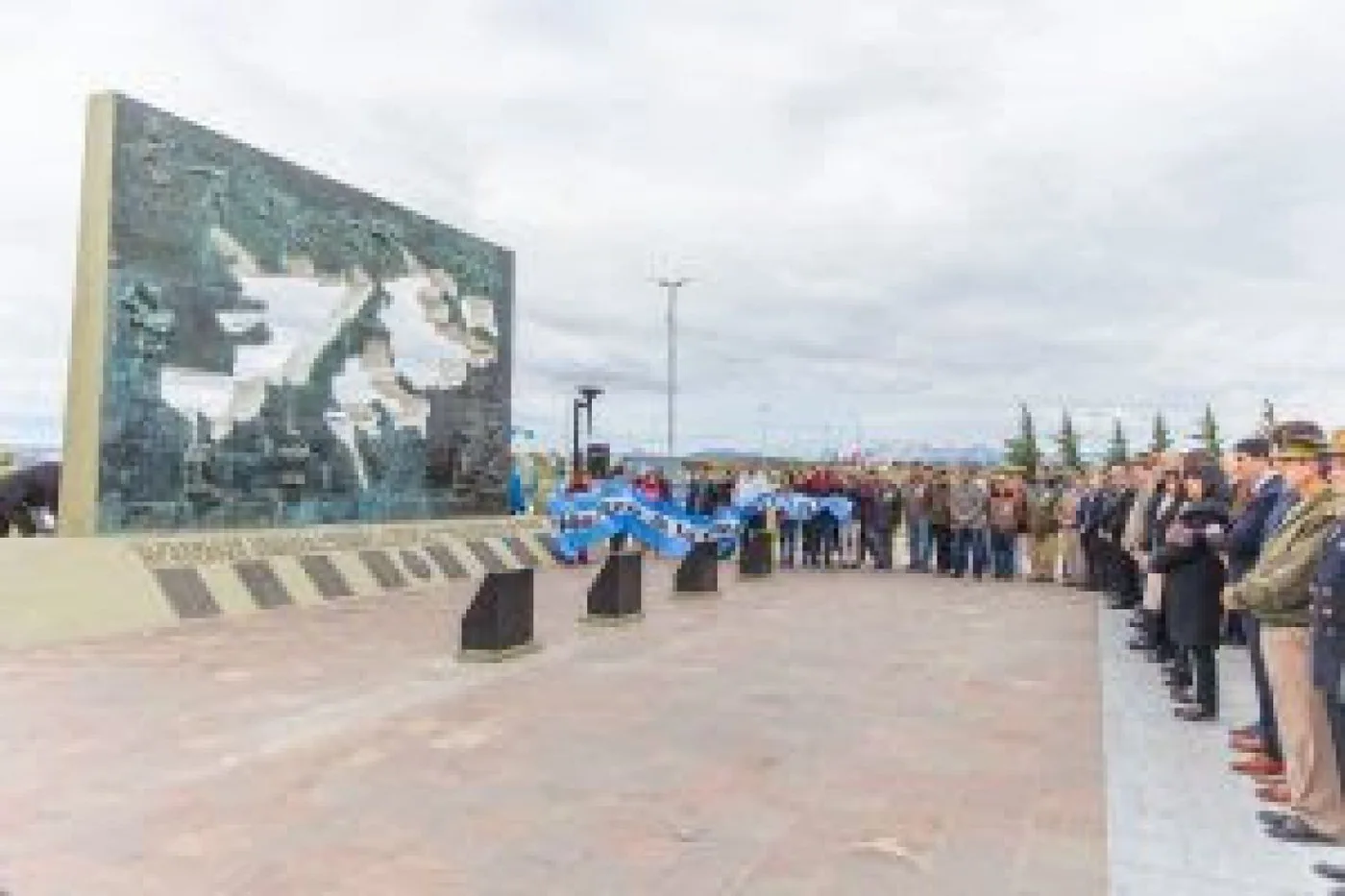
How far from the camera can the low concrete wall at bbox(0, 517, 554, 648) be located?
381 inches

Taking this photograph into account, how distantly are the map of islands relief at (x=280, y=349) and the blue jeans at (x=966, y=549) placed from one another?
6548 mm

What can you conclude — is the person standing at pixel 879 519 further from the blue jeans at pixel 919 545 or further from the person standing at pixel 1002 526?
the person standing at pixel 1002 526

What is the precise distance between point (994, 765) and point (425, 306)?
10.6 m

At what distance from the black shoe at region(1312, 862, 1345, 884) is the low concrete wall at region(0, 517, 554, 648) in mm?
8795

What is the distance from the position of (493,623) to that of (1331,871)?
5724 mm

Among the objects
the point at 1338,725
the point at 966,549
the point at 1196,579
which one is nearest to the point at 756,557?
the point at 966,549

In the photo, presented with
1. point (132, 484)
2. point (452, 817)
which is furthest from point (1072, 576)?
point (452, 817)

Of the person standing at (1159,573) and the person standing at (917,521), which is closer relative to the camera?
the person standing at (1159,573)

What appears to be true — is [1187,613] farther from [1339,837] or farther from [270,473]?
[270,473]

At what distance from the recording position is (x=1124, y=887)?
14.0 ft

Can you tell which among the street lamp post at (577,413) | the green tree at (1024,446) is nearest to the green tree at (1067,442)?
the green tree at (1024,446)

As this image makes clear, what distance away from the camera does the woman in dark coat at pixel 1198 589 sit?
23.8 feet

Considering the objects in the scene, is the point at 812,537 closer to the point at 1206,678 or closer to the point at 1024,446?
the point at 1206,678

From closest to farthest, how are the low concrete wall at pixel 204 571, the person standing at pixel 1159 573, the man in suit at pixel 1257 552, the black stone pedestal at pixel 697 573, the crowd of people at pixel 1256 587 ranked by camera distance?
the crowd of people at pixel 1256 587, the man in suit at pixel 1257 552, the person standing at pixel 1159 573, the low concrete wall at pixel 204 571, the black stone pedestal at pixel 697 573
